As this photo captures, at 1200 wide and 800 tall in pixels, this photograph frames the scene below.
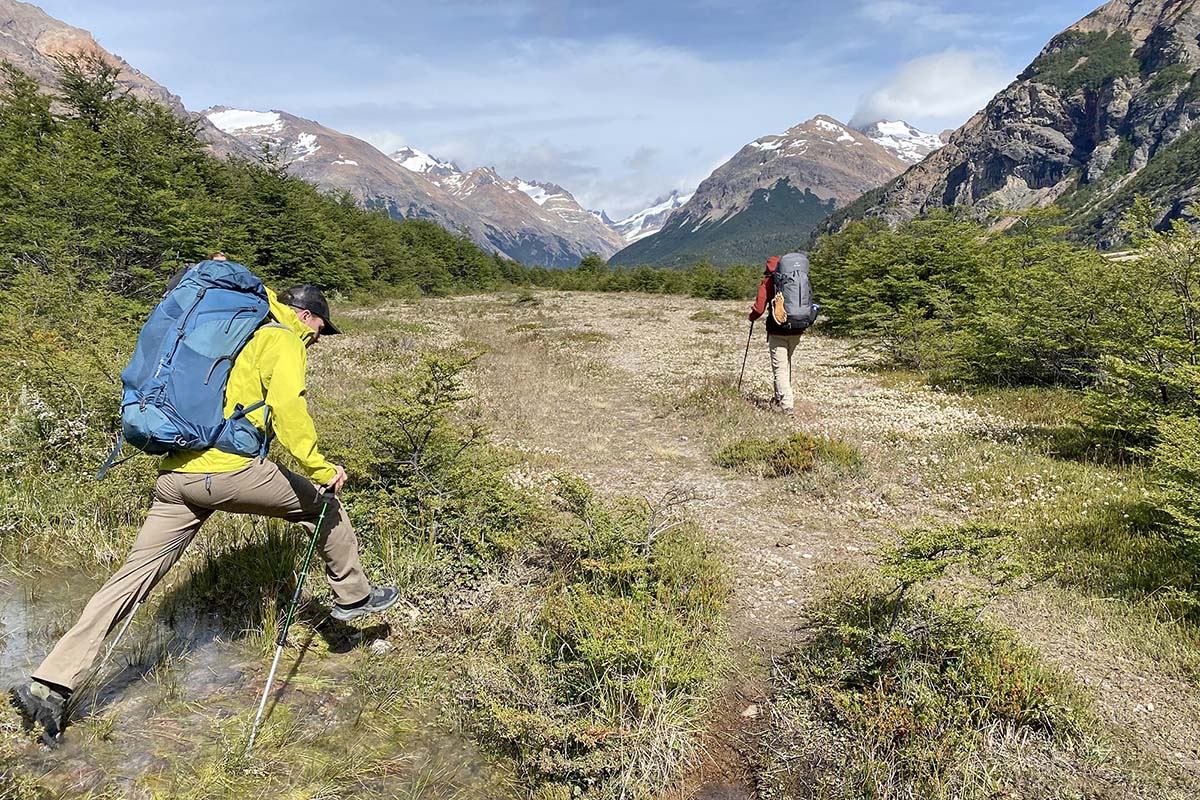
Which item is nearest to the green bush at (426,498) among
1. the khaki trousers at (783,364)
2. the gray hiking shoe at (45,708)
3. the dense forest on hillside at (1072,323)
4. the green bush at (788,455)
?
the gray hiking shoe at (45,708)

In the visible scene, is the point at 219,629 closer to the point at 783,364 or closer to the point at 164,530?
the point at 164,530

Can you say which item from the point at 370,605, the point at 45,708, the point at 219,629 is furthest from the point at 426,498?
the point at 45,708

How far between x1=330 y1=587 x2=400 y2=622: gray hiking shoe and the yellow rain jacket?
4.41 ft

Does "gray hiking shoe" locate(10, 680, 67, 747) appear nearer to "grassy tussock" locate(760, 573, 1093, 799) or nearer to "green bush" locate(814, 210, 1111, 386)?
"grassy tussock" locate(760, 573, 1093, 799)

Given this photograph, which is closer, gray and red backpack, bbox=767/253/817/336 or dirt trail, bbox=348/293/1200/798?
dirt trail, bbox=348/293/1200/798

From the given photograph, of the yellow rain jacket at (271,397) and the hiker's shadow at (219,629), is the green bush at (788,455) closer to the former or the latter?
the hiker's shadow at (219,629)

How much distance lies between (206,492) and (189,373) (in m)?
0.79

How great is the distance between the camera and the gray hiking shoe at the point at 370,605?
4.66 m

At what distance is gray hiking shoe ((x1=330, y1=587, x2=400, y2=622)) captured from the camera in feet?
15.3

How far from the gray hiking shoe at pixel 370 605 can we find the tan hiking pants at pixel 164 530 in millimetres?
974

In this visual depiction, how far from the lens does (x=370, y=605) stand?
4.79 m

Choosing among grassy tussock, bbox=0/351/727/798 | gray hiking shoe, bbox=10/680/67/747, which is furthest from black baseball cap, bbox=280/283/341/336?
gray hiking shoe, bbox=10/680/67/747

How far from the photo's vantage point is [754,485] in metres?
8.76

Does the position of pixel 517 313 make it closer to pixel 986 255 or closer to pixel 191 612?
pixel 986 255
